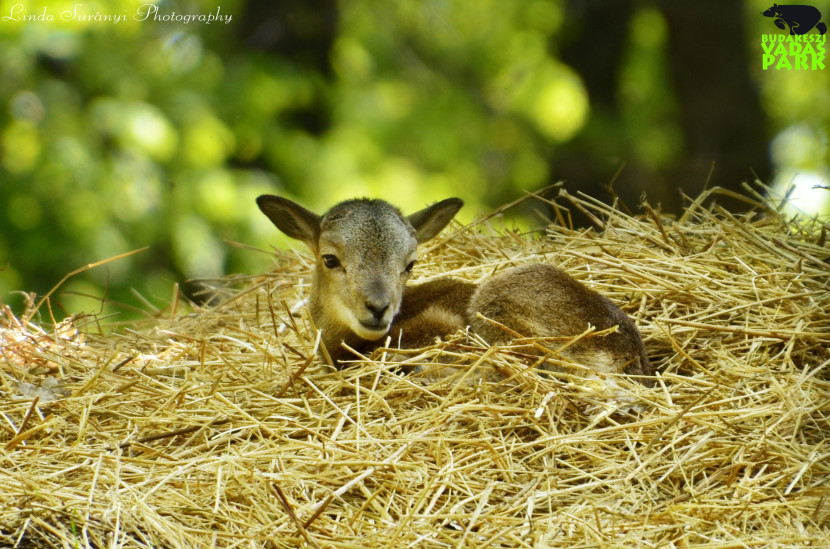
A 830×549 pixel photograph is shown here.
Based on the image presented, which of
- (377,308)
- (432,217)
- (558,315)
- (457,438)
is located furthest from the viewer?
(432,217)

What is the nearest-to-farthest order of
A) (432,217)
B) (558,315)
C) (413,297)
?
(558,315) < (413,297) < (432,217)

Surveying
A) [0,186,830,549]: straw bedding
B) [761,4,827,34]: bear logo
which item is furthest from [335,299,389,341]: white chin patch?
[761,4,827,34]: bear logo

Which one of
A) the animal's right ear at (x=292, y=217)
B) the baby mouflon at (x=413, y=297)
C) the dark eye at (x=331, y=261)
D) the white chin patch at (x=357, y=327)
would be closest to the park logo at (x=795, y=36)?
the baby mouflon at (x=413, y=297)

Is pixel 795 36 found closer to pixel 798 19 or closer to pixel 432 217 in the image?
pixel 798 19

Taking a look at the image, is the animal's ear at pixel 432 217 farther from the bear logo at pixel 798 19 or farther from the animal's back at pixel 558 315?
the bear logo at pixel 798 19

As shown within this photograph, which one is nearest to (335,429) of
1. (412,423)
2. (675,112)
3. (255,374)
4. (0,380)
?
(412,423)

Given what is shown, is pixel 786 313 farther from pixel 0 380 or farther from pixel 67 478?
pixel 0 380

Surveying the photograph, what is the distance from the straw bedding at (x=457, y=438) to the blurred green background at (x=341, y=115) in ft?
15.1

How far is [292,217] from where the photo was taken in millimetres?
4895

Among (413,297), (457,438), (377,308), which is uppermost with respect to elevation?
(377,308)

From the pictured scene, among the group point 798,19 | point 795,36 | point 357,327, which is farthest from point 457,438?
point 798,19

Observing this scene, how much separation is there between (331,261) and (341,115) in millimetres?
7777

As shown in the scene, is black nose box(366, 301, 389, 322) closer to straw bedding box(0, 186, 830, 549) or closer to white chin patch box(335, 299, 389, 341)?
white chin patch box(335, 299, 389, 341)

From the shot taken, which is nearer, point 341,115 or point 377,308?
point 377,308
